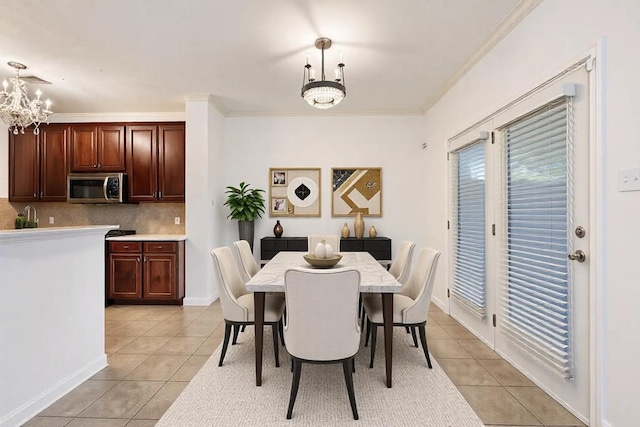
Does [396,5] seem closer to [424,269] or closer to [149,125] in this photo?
[424,269]

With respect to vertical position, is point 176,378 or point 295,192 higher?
point 295,192

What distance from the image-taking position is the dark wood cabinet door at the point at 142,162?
4.70m

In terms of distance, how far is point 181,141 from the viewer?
184 inches

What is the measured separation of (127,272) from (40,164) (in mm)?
2216

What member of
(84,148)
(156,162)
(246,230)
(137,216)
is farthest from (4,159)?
(246,230)

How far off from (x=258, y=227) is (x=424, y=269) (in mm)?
2979

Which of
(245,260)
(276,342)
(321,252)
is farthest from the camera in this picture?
(245,260)

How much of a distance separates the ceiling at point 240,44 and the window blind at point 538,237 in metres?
0.97

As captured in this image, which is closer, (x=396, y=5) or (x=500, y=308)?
(x=396, y=5)

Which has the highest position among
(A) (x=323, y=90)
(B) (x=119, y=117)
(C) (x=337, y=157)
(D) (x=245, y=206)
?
(B) (x=119, y=117)

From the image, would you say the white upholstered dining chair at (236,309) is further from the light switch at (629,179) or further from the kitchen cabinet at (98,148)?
the kitchen cabinet at (98,148)

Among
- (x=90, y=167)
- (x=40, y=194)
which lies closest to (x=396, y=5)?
(x=90, y=167)

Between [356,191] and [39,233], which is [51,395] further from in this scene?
[356,191]

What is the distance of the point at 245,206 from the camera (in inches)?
185
